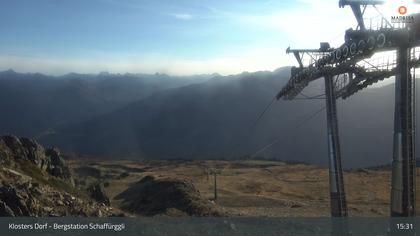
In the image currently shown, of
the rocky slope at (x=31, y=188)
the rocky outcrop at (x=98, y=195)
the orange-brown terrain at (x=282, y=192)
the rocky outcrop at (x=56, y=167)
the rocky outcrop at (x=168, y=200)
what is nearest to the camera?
the rocky slope at (x=31, y=188)

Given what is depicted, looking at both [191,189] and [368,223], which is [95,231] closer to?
[368,223]

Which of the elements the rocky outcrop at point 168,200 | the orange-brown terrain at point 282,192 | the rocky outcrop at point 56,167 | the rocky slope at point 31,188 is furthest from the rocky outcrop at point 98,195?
the orange-brown terrain at point 282,192

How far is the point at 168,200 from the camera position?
141ft

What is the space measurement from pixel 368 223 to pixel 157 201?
19977 mm

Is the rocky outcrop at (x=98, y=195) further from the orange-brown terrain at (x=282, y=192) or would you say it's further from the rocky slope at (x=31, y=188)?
the orange-brown terrain at (x=282, y=192)

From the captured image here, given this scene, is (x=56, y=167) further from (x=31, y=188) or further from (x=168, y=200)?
(x=31, y=188)

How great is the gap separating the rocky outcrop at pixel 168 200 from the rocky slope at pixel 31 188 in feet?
16.8

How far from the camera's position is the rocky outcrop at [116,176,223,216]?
38.2 m

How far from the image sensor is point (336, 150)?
26422mm

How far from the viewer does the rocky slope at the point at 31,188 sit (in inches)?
996

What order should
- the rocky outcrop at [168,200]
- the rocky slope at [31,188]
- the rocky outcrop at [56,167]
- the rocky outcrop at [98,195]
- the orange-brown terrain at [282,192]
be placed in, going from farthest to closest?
the orange-brown terrain at [282,192] < the rocky outcrop at [56,167] < the rocky outcrop at [98,195] < the rocky outcrop at [168,200] < the rocky slope at [31,188]

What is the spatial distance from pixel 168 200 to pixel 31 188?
16.4 meters

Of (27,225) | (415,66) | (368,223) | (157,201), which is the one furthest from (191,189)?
(415,66)

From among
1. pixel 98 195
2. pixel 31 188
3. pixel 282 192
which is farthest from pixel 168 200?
pixel 282 192
